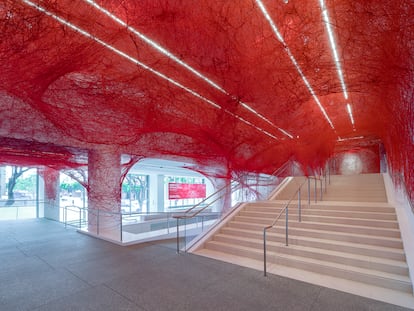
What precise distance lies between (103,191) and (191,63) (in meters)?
5.69

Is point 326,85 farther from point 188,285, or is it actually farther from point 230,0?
point 188,285

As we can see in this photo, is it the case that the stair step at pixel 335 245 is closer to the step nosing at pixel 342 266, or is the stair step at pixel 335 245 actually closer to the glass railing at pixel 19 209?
the step nosing at pixel 342 266

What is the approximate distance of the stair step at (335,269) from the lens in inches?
139

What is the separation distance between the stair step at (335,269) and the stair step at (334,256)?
99mm

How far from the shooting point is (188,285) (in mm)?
3754

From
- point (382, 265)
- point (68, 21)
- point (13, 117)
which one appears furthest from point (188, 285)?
point (13, 117)

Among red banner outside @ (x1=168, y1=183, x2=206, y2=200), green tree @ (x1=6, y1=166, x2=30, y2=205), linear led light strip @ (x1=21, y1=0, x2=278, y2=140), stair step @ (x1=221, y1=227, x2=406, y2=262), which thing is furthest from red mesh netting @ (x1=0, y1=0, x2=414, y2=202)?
red banner outside @ (x1=168, y1=183, x2=206, y2=200)

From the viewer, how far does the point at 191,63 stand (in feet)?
15.5

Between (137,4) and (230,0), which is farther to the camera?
(230,0)

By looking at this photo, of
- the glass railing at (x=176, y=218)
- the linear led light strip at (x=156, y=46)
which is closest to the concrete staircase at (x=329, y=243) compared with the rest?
Result: the glass railing at (x=176, y=218)

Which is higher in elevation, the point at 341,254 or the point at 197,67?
the point at 197,67

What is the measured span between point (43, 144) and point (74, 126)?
2.70 m

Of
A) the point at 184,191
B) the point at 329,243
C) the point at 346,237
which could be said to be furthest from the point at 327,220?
the point at 184,191

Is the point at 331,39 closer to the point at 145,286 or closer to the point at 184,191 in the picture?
the point at 145,286
